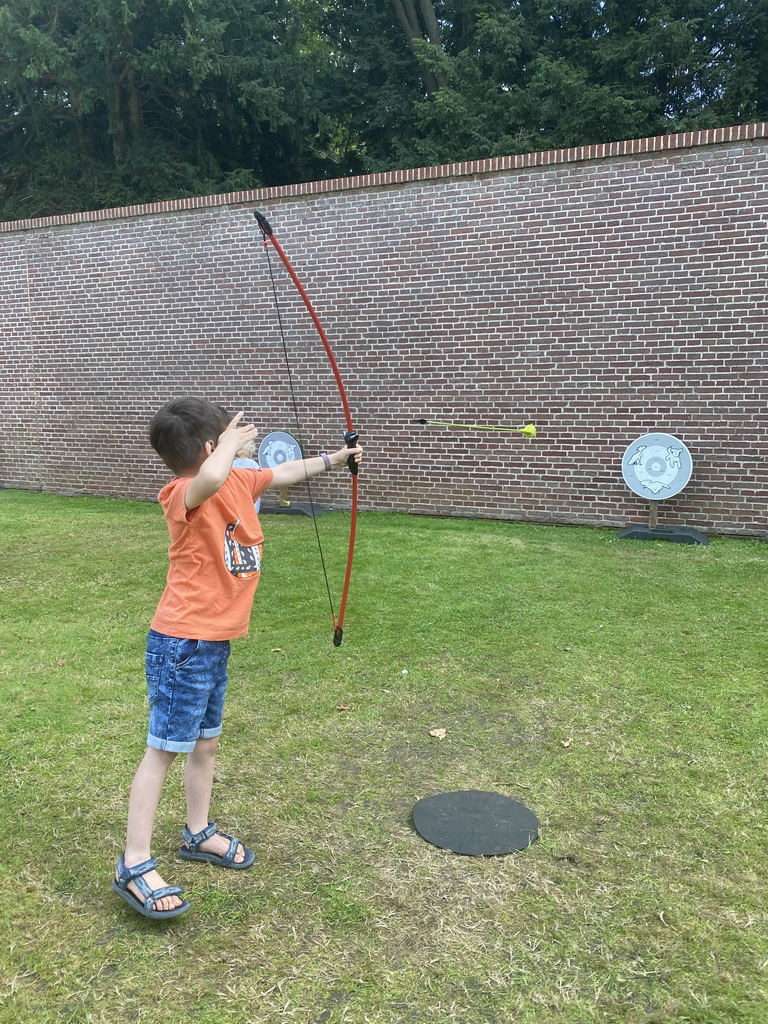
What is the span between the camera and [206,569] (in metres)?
2.40

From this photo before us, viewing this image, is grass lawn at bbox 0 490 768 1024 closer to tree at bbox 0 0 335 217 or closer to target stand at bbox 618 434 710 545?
target stand at bbox 618 434 710 545

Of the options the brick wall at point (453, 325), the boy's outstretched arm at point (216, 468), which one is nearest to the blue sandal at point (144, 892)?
the boy's outstretched arm at point (216, 468)

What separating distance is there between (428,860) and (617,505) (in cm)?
605

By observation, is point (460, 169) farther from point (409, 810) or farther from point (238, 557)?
point (409, 810)

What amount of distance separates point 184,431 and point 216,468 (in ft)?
0.91

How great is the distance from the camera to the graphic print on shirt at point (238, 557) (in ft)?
7.96

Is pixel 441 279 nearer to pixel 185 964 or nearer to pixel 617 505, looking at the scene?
pixel 617 505

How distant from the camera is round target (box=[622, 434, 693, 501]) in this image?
7.57 meters

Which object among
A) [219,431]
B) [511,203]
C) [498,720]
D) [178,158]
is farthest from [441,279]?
[178,158]

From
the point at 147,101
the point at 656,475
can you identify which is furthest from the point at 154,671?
the point at 147,101

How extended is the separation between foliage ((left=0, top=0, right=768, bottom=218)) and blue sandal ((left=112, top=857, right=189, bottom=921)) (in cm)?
1487

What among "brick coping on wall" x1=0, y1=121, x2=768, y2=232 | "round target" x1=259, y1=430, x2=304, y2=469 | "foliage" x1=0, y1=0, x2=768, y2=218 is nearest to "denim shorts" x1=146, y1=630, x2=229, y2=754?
"brick coping on wall" x1=0, y1=121, x2=768, y2=232

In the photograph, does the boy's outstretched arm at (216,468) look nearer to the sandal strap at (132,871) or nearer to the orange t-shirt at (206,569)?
the orange t-shirt at (206,569)

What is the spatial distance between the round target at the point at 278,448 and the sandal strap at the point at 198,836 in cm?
694
